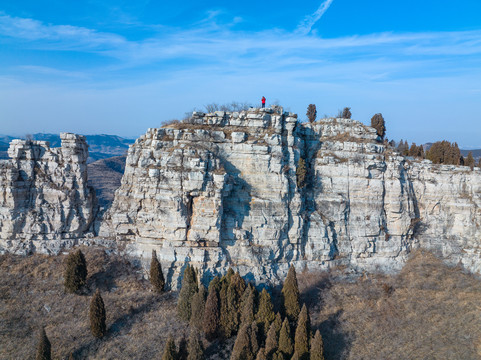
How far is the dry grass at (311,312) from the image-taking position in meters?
23.0

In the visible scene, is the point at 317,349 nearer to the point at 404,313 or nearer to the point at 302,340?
the point at 302,340

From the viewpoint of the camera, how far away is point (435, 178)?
1350 inches

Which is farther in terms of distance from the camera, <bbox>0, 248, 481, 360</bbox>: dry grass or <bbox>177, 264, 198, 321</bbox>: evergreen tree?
<bbox>177, 264, 198, 321</bbox>: evergreen tree

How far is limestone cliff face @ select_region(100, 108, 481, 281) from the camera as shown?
29125mm

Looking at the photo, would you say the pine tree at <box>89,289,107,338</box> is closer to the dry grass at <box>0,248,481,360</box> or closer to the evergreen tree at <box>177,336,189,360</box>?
the dry grass at <box>0,248,481,360</box>

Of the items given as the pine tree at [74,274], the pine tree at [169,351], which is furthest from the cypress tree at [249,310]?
the pine tree at [74,274]

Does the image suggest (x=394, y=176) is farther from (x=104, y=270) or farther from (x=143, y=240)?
(x=104, y=270)

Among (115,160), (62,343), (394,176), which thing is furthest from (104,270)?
(115,160)

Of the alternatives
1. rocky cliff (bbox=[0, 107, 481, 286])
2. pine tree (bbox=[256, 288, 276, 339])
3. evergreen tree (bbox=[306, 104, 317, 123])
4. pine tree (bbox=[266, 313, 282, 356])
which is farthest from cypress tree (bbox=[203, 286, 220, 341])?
evergreen tree (bbox=[306, 104, 317, 123])

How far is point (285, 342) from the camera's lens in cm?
2247

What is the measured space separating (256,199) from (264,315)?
31.7ft

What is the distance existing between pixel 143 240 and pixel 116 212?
3484 millimetres

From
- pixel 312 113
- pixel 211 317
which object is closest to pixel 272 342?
pixel 211 317

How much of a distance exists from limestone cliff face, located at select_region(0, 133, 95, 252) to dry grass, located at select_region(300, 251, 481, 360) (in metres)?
20.8
